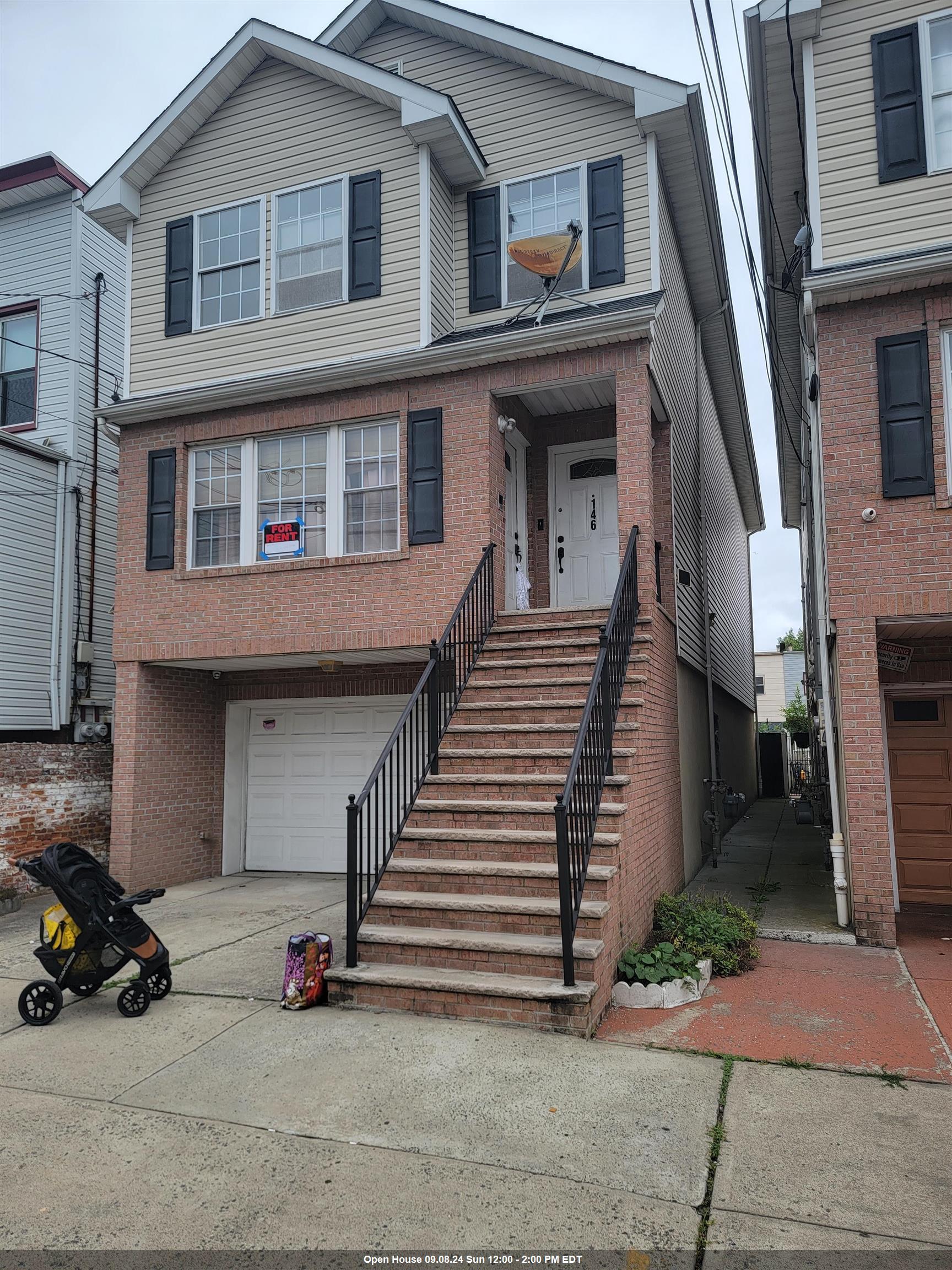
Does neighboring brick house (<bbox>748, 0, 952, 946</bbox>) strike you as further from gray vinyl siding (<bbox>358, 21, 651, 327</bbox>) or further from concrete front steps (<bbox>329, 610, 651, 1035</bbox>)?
concrete front steps (<bbox>329, 610, 651, 1035</bbox>)

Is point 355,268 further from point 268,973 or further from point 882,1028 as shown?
point 882,1028

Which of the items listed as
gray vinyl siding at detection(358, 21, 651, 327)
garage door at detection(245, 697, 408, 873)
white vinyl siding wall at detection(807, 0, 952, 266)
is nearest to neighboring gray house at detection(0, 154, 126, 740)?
garage door at detection(245, 697, 408, 873)

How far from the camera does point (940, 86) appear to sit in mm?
7660

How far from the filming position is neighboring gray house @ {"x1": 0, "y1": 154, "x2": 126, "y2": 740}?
11.3 m

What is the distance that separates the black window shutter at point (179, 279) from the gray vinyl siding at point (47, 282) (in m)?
2.64

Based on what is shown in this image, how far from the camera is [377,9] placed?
11.0 metres

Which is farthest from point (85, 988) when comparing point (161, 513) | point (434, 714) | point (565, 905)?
point (161, 513)

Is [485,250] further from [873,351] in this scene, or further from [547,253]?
[873,351]

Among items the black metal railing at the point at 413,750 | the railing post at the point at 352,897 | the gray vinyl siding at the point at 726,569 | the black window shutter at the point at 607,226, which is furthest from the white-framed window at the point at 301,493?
the gray vinyl siding at the point at 726,569

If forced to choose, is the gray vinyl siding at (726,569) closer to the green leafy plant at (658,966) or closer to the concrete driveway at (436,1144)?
the green leafy plant at (658,966)

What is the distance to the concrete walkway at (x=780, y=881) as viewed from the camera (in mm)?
7527

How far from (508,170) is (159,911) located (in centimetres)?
915

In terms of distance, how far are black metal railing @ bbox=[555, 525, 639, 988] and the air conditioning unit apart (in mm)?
7572

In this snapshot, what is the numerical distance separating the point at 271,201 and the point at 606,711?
25.4ft
